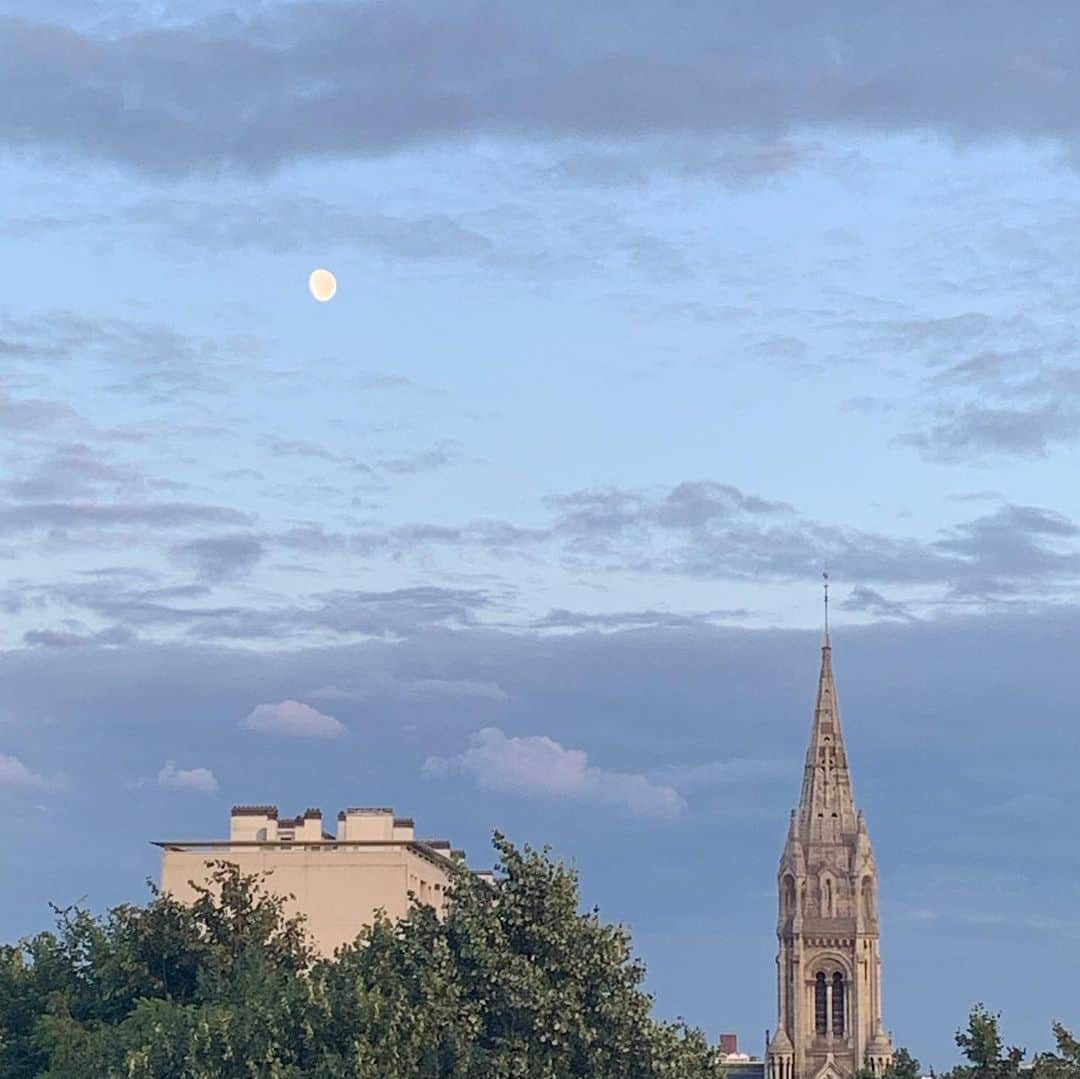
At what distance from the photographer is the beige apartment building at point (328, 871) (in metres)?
110

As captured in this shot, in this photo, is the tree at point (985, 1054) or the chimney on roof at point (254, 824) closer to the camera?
the tree at point (985, 1054)

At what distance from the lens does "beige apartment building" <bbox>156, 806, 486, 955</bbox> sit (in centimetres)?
11000

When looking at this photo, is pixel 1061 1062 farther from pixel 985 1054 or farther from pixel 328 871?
pixel 328 871

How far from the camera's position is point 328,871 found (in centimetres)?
11094

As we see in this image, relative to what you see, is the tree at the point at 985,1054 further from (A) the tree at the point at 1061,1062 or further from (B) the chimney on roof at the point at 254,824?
(B) the chimney on roof at the point at 254,824

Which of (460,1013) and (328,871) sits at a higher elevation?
(328,871)

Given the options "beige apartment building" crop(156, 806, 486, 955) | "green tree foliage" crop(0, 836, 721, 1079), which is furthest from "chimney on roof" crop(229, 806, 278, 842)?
"green tree foliage" crop(0, 836, 721, 1079)

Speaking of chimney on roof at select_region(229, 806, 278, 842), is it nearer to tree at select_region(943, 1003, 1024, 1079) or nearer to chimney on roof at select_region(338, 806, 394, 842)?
chimney on roof at select_region(338, 806, 394, 842)

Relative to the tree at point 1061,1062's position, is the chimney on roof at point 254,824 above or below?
above

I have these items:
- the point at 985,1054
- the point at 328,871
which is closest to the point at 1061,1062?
the point at 985,1054

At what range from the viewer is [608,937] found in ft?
222

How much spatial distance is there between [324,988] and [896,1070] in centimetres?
1900

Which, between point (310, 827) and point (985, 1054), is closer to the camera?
point (985, 1054)

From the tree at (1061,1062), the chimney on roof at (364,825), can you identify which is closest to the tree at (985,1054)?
the tree at (1061,1062)
